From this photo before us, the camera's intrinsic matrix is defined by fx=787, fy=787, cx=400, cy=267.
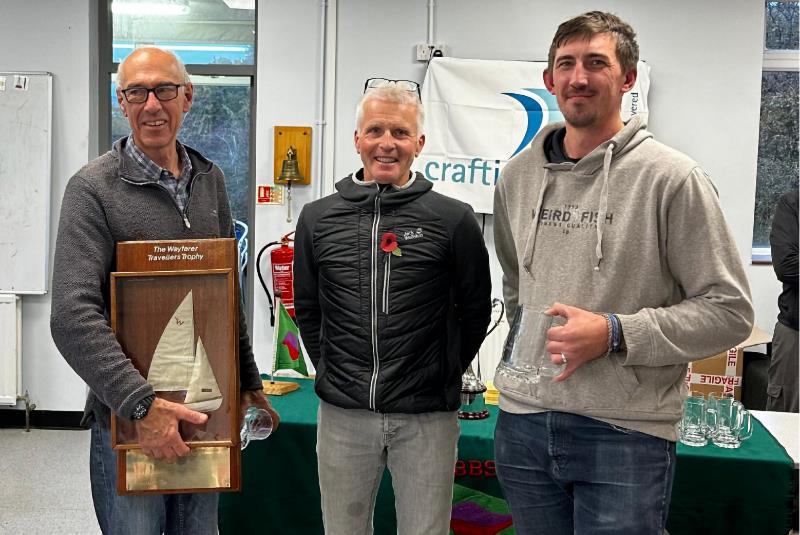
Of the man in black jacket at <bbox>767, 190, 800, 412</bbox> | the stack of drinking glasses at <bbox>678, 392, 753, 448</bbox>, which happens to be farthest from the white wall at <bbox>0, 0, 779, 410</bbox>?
the stack of drinking glasses at <bbox>678, 392, 753, 448</bbox>

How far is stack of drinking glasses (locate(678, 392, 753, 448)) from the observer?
2379mm

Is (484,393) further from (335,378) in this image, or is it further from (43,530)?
(43,530)

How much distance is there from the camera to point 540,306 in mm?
1474

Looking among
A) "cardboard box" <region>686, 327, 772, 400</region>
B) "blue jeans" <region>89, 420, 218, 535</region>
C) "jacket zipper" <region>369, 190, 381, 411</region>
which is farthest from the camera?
"cardboard box" <region>686, 327, 772, 400</region>

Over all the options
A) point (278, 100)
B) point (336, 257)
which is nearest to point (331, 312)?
point (336, 257)

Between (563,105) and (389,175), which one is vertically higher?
(563,105)

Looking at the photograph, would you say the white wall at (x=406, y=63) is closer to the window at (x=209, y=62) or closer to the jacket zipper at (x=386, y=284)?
the window at (x=209, y=62)

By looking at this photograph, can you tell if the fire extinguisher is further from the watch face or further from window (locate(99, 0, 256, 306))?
the watch face

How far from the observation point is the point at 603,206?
4.58 feet

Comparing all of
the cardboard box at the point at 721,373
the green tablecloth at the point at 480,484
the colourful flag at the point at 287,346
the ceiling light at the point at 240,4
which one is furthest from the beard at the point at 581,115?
the ceiling light at the point at 240,4

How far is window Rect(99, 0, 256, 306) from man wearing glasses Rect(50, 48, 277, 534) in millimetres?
3139

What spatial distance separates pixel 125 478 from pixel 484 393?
1.50 metres

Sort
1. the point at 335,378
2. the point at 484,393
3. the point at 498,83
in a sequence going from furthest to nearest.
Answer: the point at 498,83 → the point at 484,393 → the point at 335,378

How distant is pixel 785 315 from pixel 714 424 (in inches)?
63.6
